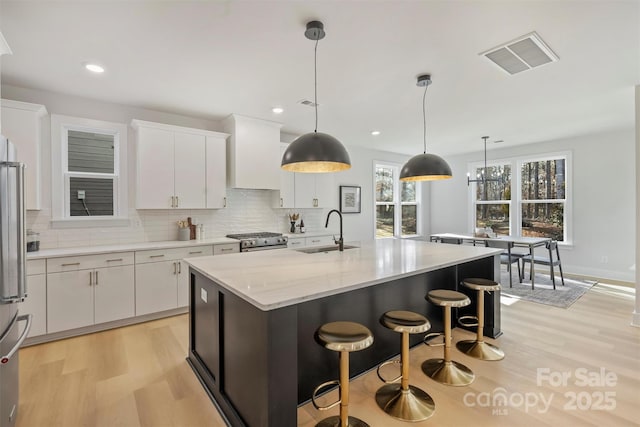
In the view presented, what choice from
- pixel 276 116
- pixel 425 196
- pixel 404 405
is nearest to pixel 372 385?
pixel 404 405

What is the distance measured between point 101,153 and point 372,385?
4.00 m

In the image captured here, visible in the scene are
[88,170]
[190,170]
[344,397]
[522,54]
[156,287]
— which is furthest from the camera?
[190,170]

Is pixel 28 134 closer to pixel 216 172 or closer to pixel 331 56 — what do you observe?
pixel 216 172

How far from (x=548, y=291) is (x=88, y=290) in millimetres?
6090

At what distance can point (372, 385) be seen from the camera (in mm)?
2307

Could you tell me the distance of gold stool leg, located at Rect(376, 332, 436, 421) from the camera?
1.96 metres

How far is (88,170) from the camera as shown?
374 centimetres

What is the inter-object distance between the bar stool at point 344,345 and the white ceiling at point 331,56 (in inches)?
80.2

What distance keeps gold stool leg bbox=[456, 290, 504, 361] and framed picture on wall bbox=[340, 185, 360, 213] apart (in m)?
3.71

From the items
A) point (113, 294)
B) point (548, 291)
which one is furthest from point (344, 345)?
point (548, 291)

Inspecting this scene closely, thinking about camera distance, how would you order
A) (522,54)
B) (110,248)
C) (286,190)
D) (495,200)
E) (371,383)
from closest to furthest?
(371,383) → (522,54) → (110,248) → (286,190) → (495,200)

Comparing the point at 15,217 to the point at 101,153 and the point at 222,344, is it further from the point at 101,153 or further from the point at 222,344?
the point at 101,153

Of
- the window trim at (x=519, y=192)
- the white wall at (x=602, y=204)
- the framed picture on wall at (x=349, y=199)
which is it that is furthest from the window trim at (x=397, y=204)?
the white wall at (x=602, y=204)

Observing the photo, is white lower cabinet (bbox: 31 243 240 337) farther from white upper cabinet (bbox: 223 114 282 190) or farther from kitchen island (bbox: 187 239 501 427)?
kitchen island (bbox: 187 239 501 427)
